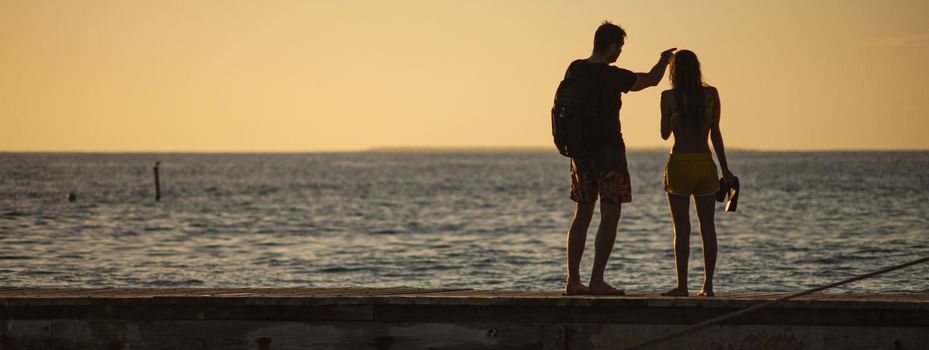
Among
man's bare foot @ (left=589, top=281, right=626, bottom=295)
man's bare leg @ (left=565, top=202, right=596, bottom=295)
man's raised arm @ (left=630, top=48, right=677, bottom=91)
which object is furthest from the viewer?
man's bare leg @ (left=565, top=202, right=596, bottom=295)

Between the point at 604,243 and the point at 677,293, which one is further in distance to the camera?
the point at 604,243

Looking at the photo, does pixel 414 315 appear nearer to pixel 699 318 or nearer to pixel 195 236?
pixel 699 318

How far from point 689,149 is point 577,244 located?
38.0 inches

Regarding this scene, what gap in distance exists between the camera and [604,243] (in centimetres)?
855

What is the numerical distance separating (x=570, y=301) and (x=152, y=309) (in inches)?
102

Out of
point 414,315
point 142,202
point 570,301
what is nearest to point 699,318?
point 570,301

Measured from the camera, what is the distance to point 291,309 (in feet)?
26.1

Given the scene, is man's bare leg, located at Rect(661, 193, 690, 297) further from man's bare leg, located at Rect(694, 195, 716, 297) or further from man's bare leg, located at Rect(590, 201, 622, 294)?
man's bare leg, located at Rect(590, 201, 622, 294)

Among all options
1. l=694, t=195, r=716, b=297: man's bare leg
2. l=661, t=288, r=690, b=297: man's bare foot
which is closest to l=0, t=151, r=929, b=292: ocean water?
l=694, t=195, r=716, b=297: man's bare leg

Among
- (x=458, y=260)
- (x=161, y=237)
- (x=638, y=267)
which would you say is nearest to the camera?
(x=638, y=267)

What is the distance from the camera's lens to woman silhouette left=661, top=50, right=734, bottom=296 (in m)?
8.37

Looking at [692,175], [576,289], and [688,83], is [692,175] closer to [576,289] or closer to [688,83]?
[688,83]

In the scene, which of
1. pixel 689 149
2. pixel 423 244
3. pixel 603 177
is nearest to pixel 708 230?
pixel 689 149

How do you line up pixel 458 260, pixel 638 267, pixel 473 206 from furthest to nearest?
pixel 473 206, pixel 458 260, pixel 638 267
